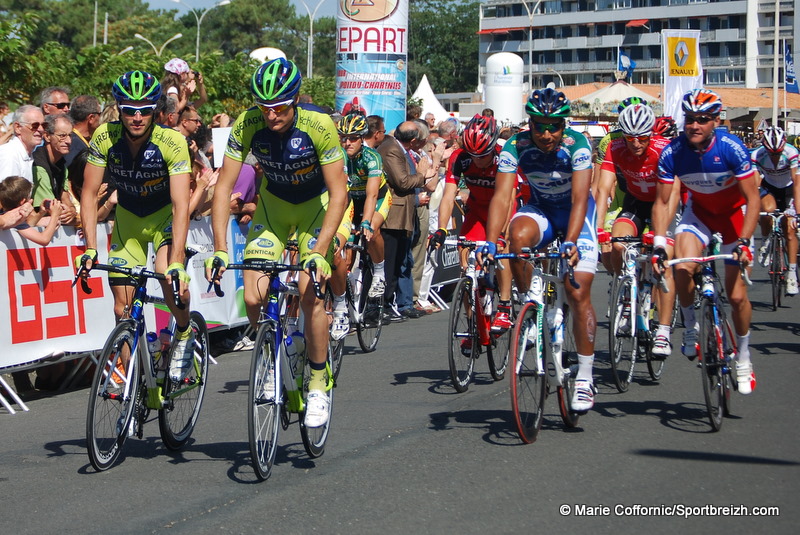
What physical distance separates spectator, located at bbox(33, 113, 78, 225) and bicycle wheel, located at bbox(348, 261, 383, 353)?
10.4 ft

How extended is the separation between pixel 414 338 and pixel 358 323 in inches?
54.5

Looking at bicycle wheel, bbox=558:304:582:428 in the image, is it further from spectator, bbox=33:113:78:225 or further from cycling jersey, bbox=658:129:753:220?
spectator, bbox=33:113:78:225

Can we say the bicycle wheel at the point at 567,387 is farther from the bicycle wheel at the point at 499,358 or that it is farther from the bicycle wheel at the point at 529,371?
Result: the bicycle wheel at the point at 499,358

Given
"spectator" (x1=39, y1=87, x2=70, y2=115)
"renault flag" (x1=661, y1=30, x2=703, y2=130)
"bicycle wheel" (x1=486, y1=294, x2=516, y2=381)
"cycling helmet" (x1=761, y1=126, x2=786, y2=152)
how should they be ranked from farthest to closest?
"renault flag" (x1=661, y1=30, x2=703, y2=130)
"cycling helmet" (x1=761, y1=126, x2=786, y2=152)
"spectator" (x1=39, y1=87, x2=70, y2=115)
"bicycle wheel" (x1=486, y1=294, x2=516, y2=381)

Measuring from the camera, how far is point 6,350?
337 inches

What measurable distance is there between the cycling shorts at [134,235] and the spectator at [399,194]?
5.93 metres

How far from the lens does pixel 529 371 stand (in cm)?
707

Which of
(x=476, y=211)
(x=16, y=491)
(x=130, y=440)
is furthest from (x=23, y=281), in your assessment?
(x=476, y=211)

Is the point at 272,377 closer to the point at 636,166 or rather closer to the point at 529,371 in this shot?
the point at 529,371

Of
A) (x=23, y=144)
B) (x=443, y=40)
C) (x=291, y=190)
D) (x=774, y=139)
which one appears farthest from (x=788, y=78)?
(x=443, y=40)

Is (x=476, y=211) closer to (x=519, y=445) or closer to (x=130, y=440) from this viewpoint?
(x=519, y=445)

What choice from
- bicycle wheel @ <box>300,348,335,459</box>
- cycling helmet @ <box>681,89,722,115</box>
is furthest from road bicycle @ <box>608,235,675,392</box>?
bicycle wheel @ <box>300,348,335,459</box>

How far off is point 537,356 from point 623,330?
2.42m

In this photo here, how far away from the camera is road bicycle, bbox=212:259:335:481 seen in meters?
5.99
